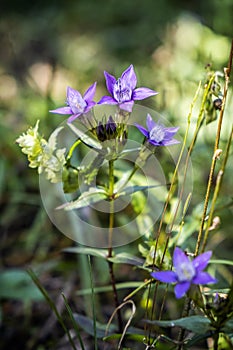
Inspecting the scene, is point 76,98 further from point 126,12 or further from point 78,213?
point 126,12

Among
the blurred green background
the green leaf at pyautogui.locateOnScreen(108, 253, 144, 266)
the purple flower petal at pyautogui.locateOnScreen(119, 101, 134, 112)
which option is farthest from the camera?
the blurred green background

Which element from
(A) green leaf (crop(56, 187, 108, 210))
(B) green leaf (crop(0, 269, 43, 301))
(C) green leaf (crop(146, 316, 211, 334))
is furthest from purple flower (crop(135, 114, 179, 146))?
(B) green leaf (crop(0, 269, 43, 301))

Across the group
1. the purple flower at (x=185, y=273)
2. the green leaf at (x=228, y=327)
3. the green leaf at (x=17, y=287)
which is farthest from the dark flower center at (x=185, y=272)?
the green leaf at (x=17, y=287)

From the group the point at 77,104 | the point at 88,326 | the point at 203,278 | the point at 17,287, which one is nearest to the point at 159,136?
the point at 77,104

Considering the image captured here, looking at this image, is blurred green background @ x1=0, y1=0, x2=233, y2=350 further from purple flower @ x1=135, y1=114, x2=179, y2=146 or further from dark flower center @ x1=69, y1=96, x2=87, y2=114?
dark flower center @ x1=69, y1=96, x2=87, y2=114

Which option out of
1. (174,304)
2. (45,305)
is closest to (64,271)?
(45,305)
